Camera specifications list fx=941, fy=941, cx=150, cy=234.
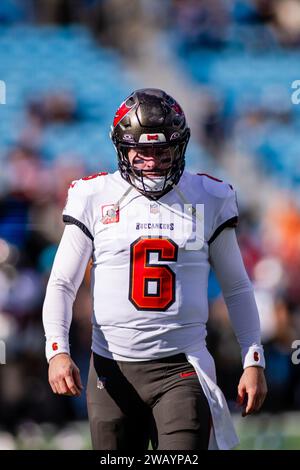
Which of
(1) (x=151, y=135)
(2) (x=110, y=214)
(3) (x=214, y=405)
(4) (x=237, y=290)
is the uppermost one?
(1) (x=151, y=135)

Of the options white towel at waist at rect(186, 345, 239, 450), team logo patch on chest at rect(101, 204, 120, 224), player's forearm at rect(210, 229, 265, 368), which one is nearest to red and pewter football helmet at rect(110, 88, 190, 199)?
team logo patch on chest at rect(101, 204, 120, 224)

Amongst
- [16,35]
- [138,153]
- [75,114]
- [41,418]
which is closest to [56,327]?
[138,153]

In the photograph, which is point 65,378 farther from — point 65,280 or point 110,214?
point 110,214

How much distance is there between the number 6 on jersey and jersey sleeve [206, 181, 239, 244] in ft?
0.57

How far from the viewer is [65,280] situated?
3.24 m

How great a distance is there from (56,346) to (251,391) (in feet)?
2.21

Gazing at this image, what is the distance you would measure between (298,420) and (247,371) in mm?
4304

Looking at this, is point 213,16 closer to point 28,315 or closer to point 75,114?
point 75,114

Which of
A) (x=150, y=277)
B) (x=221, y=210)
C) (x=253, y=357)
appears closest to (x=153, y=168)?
(x=221, y=210)

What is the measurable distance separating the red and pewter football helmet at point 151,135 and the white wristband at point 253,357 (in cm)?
63

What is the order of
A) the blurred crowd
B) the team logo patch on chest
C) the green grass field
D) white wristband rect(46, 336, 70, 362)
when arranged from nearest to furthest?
white wristband rect(46, 336, 70, 362)
the team logo patch on chest
the green grass field
the blurred crowd

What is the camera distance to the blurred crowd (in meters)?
7.31

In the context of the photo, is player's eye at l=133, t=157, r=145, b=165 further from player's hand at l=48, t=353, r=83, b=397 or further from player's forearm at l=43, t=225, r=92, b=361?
player's hand at l=48, t=353, r=83, b=397

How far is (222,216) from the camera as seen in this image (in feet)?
10.9
